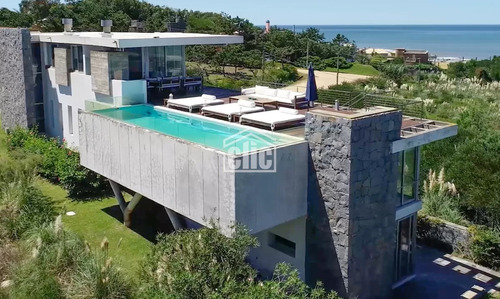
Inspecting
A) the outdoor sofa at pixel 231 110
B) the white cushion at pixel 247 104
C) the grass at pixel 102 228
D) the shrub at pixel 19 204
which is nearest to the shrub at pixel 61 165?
the grass at pixel 102 228

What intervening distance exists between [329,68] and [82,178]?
47199mm

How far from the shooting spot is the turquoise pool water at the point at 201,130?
13141 millimetres

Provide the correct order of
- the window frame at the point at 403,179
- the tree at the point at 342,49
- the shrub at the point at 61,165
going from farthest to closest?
the tree at the point at 342,49, the shrub at the point at 61,165, the window frame at the point at 403,179

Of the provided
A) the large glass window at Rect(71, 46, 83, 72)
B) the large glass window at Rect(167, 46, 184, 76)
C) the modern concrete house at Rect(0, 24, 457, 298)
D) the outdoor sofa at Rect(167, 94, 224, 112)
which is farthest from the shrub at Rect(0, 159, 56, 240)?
the large glass window at Rect(167, 46, 184, 76)

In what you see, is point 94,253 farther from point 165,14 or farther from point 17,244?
point 165,14

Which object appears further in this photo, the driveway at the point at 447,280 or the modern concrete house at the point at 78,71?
the modern concrete house at the point at 78,71

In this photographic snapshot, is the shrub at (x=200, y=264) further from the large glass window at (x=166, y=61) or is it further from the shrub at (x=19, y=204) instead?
the large glass window at (x=166, y=61)

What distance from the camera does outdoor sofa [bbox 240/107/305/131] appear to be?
15161mm

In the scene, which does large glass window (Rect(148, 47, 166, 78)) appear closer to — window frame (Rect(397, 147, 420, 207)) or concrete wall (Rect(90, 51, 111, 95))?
concrete wall (Rect(90, 51, 111, 95))

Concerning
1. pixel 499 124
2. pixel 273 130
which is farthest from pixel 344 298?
pixel 499 124

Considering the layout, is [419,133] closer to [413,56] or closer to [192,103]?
[192,103]

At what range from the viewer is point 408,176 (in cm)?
1544

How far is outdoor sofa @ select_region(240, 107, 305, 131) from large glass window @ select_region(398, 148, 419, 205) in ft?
10.5

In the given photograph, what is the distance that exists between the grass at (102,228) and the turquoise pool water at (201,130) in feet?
11.7
